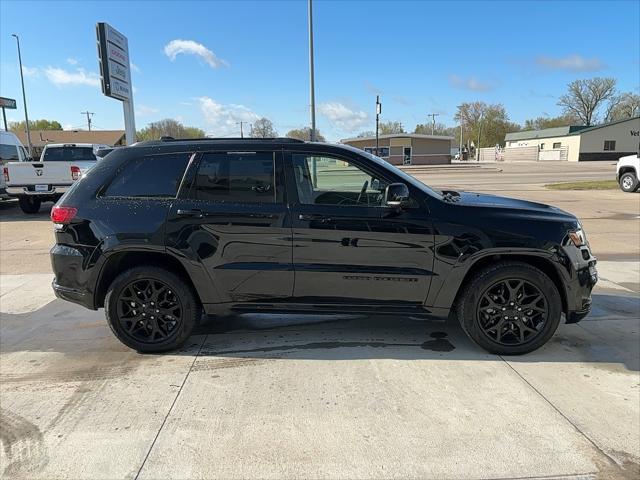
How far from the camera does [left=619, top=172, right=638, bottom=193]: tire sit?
1790 centimetres

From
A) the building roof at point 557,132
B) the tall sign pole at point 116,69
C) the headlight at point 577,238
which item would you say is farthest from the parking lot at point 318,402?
the building roof at point 557,132

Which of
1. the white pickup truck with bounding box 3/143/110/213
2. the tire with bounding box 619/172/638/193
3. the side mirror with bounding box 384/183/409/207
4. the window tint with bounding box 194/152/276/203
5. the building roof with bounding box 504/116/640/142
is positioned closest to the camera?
the side mirror with bounding box 384/183/409/207

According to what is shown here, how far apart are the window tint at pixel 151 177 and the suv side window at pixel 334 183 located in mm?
1011

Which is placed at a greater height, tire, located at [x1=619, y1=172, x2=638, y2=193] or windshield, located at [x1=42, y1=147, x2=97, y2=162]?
windshield, located at [x1=42, y1=147, x2=97, y2=162]

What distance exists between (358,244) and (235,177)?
3.92ft

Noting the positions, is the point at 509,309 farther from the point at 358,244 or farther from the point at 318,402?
the point at 318,402

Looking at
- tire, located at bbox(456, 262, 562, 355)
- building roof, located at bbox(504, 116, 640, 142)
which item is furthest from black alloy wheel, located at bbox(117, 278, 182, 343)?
building roof, located at bbox(504, 116, 640, 142)

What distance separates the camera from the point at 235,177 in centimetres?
396

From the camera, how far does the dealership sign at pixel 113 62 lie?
12.5 meters

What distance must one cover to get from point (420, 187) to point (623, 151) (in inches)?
3042

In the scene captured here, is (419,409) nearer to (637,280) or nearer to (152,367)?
(152,367)

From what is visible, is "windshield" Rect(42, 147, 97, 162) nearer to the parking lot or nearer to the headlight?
the parking lot

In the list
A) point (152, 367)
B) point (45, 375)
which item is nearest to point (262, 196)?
point (152, 367)

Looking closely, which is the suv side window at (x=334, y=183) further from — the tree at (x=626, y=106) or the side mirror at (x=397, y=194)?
the tree at (x=626, y=106)
